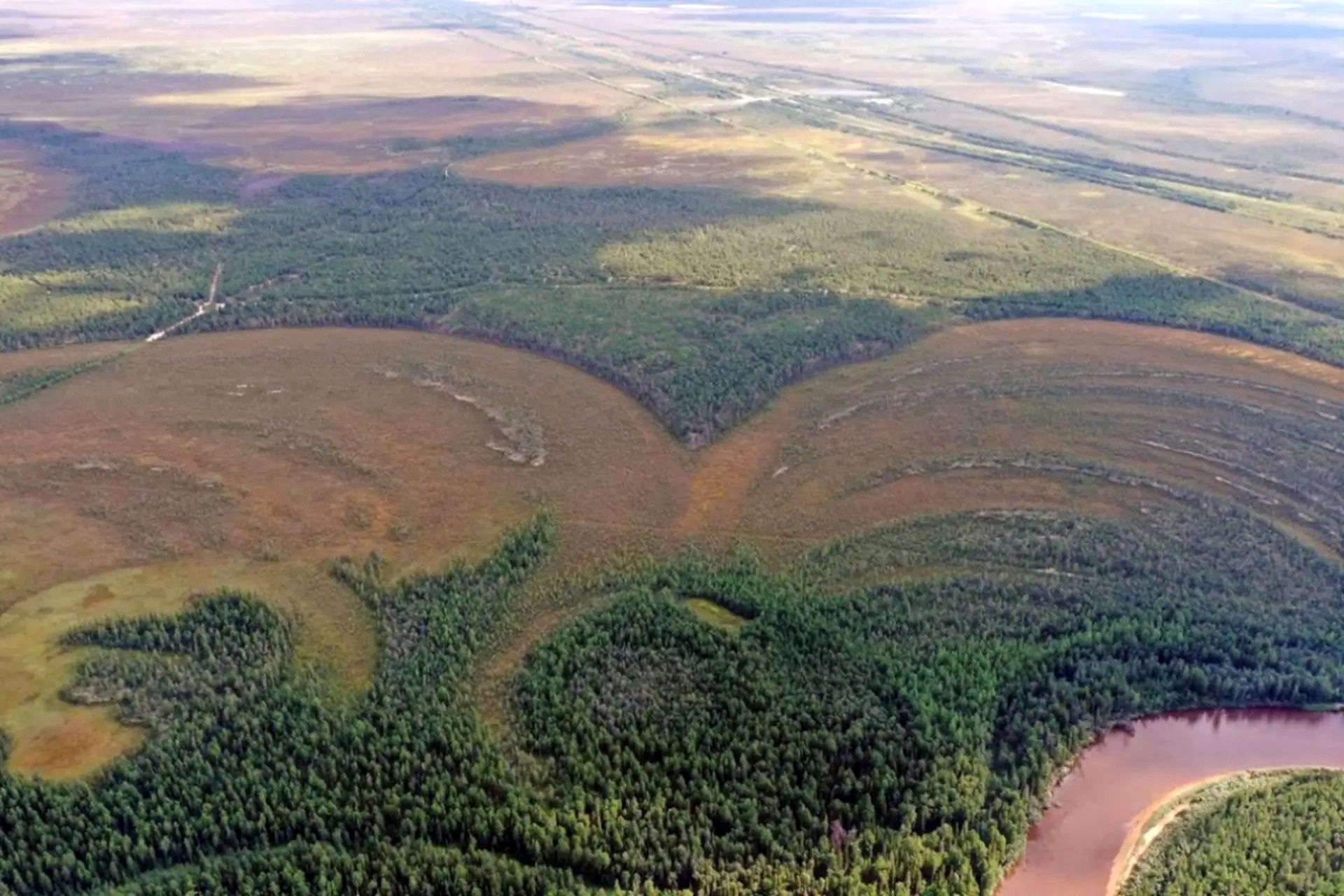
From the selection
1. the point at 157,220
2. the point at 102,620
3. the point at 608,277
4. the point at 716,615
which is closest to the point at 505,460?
the point at 716,615

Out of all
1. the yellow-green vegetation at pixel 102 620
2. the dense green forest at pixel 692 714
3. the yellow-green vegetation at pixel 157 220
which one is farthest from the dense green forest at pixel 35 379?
the dense green forest at pixel 692 714

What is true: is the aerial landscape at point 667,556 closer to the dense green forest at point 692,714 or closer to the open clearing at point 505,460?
the dense green forest at point 692,714

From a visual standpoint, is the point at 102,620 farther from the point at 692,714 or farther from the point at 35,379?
the point at 35,379

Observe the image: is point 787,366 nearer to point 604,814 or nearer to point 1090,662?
point 1090,662

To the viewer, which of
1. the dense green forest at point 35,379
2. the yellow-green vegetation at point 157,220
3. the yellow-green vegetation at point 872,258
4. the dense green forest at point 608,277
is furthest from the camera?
the yellow-green vegetation at point 157,220

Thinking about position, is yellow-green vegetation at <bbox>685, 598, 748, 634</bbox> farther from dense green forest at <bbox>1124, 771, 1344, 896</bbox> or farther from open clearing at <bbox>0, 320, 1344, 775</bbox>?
dense green forest at <bbox>1124, 771, 1344, 896</bbox>

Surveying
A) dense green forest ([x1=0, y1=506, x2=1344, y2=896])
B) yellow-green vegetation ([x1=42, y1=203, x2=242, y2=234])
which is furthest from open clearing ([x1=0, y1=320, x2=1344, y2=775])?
yellow-green vegetation ([x1=42, y1=203, x2=242, y2=234])
